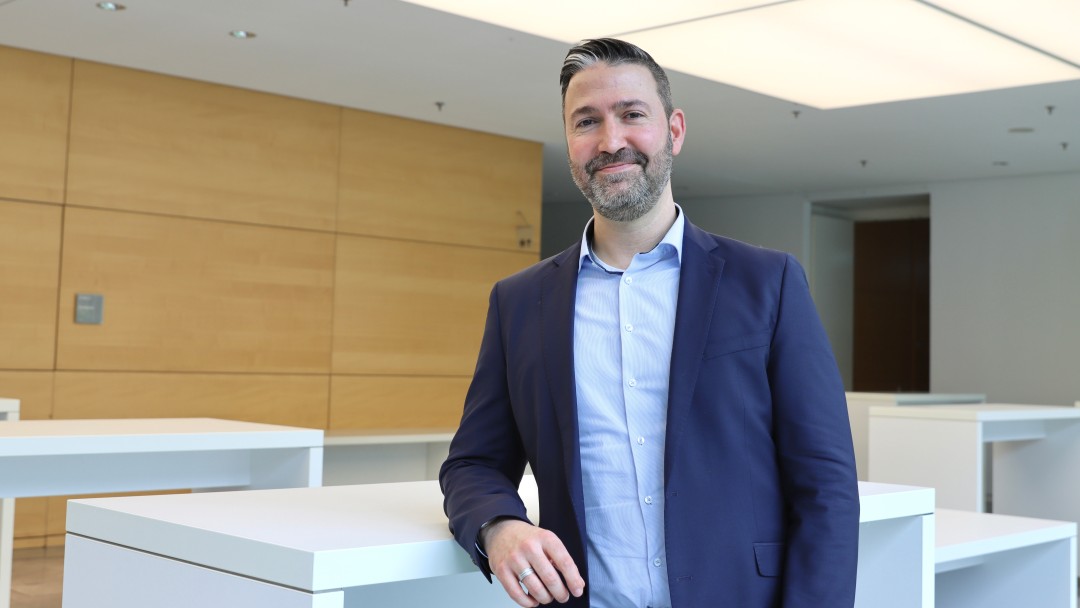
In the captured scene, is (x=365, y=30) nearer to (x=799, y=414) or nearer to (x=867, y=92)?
(x=867, y=92)

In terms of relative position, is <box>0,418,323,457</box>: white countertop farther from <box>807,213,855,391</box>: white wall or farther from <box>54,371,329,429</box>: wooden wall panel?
<box>807,213,855,391</box>: white wall

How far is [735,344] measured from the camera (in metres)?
1.54

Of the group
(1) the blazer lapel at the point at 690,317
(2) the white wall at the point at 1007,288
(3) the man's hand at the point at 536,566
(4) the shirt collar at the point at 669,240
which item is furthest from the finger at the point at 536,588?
(2) the white wall at the point at 1007,288

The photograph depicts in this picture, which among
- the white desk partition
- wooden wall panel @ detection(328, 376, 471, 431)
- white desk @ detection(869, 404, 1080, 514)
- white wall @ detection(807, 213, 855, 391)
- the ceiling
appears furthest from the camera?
white wall @ detection(807, 213, 855, 391)

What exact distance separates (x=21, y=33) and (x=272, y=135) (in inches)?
69.6

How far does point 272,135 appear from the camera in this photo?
24.8ft

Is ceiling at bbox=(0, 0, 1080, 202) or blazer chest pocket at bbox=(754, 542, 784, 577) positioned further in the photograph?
ceiling at bbox=(0, 0, 1080, 202)

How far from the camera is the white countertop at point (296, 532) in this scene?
4.40 feet

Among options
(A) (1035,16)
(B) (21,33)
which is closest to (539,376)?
(A) (1035,16)

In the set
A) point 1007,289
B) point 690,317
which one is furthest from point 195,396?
point 1007,289

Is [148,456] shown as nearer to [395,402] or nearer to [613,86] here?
[613,86]

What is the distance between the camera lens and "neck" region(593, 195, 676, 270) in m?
1.64

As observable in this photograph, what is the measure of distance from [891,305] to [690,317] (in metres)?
11.3

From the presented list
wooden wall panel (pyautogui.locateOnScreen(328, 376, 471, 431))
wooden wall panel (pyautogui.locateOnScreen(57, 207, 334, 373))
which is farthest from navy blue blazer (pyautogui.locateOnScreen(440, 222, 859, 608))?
wooden wall panel (pyautogui.locateOnScreen(328, 376, 471, 431))
